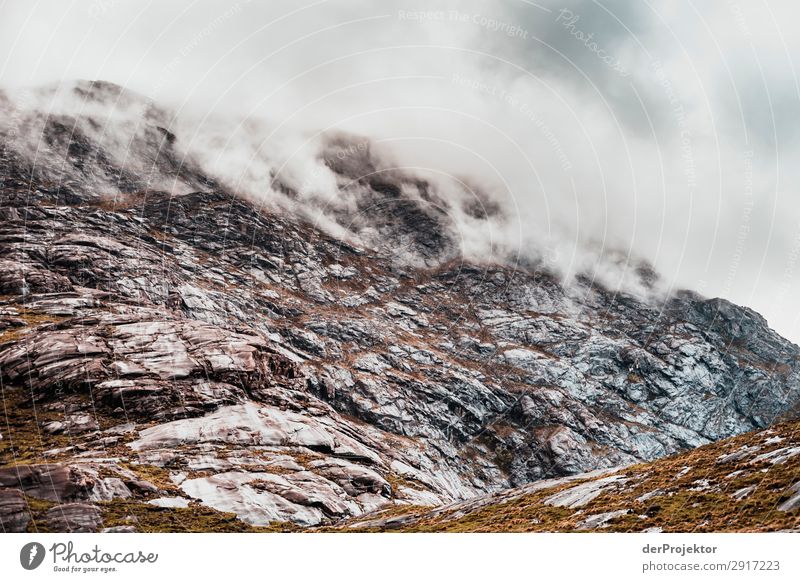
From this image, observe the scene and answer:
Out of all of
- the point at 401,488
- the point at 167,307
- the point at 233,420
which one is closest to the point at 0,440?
the point at 233,420

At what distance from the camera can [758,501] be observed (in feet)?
113
